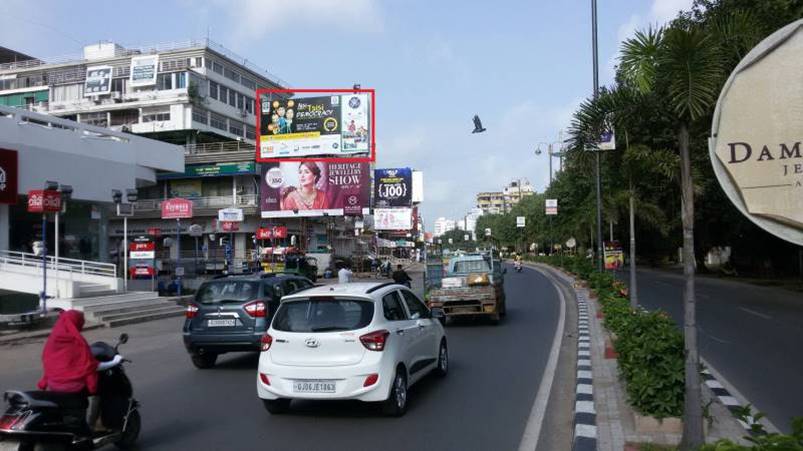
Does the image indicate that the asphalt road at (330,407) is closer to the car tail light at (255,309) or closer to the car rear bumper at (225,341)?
the car rear bumper at (225,341)

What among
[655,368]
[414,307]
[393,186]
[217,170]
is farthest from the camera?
[393,186]

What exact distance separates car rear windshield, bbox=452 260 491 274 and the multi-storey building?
33.1 metres

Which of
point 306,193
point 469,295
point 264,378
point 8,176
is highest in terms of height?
point 306,193

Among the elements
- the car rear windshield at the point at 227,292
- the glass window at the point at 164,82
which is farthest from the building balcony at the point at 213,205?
the car rear windshield at the point at 227,292

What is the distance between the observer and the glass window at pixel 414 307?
9.16 m

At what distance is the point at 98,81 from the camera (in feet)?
Answer: 212

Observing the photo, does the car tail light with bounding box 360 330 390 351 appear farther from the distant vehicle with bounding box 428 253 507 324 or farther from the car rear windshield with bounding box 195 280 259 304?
the distant vehicle with bounding box 428 253 507 324

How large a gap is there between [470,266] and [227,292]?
9.17m

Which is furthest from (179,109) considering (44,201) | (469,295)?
(469,295)

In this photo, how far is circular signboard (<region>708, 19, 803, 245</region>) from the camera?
116 inches

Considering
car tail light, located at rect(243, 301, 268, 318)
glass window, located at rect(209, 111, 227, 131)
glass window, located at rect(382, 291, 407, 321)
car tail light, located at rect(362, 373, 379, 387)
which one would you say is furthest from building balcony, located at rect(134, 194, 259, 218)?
car tail light, located at rect(362, 373, 379, 387)

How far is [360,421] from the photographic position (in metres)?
7.62

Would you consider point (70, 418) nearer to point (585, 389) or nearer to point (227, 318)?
point (227, 318)

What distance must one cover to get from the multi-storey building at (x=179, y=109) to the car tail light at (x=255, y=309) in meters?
38.8
